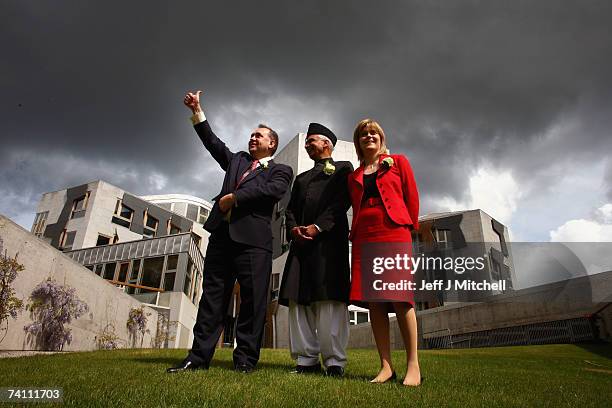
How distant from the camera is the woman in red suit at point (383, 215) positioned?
11.7ft

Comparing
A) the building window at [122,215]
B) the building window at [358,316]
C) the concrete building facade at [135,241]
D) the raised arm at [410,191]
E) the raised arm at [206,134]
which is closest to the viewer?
the raised arm at [410,191]

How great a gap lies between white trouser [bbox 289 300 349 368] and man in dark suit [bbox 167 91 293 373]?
0.35 meters

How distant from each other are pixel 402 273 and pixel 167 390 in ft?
6.56

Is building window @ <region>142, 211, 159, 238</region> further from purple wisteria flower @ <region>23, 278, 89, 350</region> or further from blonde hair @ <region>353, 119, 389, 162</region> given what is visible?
blonde hair @ <region>353, 119, 389, 162</region>

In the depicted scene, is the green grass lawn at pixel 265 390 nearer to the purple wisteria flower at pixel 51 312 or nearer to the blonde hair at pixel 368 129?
the blonde hair at pixel 368 129

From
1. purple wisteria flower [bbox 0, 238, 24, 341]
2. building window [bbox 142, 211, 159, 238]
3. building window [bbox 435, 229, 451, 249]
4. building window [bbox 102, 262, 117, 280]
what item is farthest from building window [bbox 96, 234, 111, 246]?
purple wisteria flower [bbox 0, 238, 24, 341]

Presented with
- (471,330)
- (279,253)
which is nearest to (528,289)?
(471,330)

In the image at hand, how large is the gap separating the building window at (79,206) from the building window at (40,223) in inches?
126

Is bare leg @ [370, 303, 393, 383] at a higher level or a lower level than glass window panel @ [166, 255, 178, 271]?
lower

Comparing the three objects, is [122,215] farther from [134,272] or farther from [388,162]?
[388,162]

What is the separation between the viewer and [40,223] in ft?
119

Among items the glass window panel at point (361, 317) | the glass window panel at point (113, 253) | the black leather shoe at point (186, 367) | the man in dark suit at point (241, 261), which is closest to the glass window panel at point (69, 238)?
the glass window panel at point (113, 253)

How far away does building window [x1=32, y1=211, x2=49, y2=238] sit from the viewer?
35875 millimetres

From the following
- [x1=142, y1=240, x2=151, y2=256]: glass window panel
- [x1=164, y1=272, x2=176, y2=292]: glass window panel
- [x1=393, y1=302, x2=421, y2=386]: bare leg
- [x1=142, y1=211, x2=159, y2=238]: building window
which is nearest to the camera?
[x1=393, y1=302, x2=421, y2=386]: bare leg
